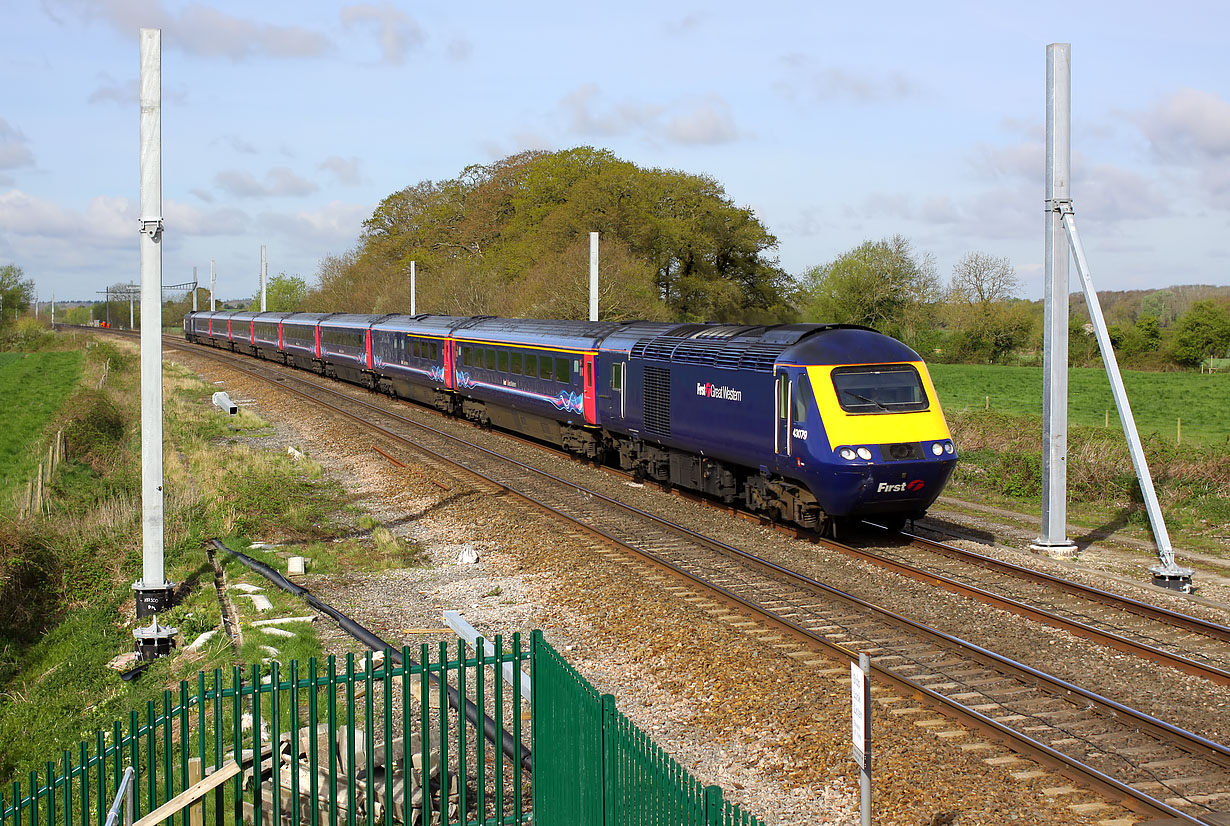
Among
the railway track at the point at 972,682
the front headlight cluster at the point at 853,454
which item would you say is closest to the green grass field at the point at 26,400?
the railway track at the point at 972,682

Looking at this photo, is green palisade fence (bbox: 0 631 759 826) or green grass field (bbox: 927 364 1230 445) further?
green grass field (bbox: 927 364 1230 445)

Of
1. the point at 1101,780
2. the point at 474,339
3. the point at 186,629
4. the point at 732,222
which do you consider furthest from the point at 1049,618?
the point at 732,222

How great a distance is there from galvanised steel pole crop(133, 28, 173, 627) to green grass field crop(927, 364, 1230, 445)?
21.7 metres

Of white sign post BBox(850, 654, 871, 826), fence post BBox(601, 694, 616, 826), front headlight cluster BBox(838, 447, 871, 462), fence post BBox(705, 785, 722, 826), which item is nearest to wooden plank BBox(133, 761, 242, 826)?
fence post BBox(601, 694, 616, 826)

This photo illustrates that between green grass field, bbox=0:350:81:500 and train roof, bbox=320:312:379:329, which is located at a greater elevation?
train roof, bbox=320:312:379:329

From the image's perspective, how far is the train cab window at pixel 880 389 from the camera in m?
14.5

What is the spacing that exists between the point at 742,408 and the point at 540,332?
10310 millimetres

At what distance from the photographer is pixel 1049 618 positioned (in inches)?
453

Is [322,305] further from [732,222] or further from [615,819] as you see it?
[615,819]

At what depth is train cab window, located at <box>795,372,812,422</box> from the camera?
1454 centimetres

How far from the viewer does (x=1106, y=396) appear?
44.4 meters

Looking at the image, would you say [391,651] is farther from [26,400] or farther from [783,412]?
[26,400]

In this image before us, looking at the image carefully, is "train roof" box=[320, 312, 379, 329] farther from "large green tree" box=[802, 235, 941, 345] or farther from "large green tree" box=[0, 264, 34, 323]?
"large green tree" box=[0, 264, 34, 323]

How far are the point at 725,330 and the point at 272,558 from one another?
26.5 ft
